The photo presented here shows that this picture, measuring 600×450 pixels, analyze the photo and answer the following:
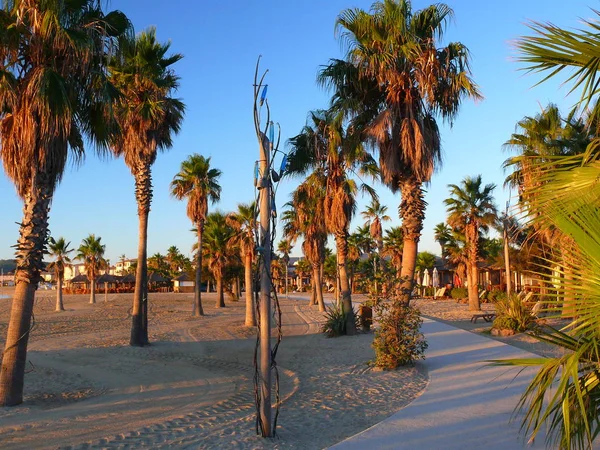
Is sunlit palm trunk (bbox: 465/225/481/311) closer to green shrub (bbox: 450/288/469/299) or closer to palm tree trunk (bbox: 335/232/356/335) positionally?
green shrub (bbox: 450/288/469/299)

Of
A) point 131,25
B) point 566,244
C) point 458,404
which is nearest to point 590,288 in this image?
point 566,244

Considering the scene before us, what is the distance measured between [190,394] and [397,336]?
15.9 ft

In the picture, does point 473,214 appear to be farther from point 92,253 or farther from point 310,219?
point 92,253

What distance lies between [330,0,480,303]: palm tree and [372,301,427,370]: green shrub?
970mm

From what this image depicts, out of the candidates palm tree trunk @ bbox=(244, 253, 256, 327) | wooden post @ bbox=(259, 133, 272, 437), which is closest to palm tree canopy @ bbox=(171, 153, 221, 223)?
palm tree trunk @ bbox=(244, 253, 256, 327)

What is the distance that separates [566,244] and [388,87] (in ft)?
36.4

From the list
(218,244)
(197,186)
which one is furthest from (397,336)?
(218,244)

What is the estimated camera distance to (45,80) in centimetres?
999

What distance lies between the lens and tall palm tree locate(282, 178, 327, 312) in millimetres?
23797

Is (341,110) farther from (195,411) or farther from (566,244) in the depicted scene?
(566,244)

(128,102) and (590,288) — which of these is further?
(128,102)

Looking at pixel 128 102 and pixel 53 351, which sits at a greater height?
pixel 128 102

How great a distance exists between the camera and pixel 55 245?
44.8m

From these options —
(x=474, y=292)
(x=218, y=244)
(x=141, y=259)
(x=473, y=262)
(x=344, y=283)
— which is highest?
(x=218, y=244)
